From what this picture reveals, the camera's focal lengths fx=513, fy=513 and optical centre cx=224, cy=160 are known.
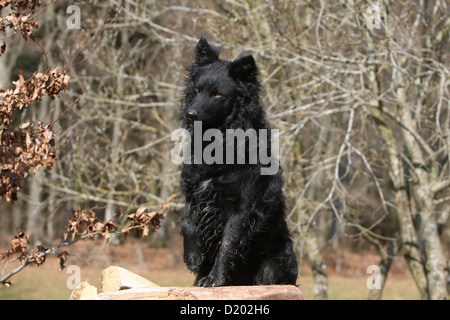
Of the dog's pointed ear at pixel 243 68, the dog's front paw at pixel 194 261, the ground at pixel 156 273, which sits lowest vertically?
the ground at pixel 156 273

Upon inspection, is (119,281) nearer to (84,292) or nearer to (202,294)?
(84,292)

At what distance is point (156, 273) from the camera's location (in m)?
19.1

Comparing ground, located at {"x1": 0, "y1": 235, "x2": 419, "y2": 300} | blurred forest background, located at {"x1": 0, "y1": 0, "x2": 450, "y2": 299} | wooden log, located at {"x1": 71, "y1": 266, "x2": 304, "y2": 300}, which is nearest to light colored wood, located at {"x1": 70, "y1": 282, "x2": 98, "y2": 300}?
wooden log, located at {"x1": 71, "y1": 266, "x2": 304, "y2": 300}

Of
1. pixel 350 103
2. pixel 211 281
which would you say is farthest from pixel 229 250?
pixel 350 103

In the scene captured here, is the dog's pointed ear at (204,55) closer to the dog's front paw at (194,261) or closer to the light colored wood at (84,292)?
the dog's front paw at (194,261)

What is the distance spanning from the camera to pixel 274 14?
9375 millimetres

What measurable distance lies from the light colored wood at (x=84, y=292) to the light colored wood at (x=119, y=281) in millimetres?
137

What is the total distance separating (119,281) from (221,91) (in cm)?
187

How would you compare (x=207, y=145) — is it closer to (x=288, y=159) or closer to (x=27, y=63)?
(x=288, y=159)

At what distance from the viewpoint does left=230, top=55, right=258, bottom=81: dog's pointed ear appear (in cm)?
470

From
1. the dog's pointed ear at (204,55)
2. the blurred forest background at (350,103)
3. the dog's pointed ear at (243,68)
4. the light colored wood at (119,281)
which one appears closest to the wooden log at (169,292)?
the light colored wood at (119,281)

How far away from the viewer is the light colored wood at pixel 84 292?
423 centimetres

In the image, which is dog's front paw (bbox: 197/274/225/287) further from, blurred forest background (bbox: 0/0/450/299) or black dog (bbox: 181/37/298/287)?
blurred forest background (bbox: 0/0/450/299)
